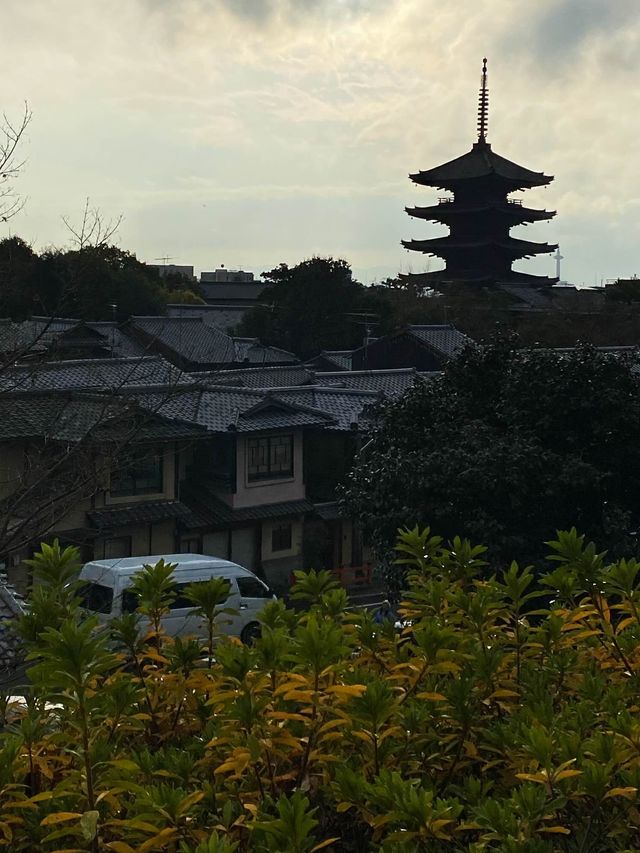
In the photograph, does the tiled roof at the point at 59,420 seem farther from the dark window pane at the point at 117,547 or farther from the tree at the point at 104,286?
the tree at the point at 104,286

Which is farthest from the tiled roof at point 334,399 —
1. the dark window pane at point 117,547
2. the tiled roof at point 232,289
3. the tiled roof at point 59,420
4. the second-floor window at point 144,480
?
the tiled roof at point 232,289

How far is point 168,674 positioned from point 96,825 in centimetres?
122

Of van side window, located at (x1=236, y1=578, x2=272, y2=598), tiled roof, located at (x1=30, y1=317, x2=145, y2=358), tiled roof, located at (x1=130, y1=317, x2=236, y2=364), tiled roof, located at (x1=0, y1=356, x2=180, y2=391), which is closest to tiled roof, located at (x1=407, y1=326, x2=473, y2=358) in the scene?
tiled roof, located at (x1=130, y1=317, x2=236, y2=364)

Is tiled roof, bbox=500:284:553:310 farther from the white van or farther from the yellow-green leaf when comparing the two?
the yellow-green leaf

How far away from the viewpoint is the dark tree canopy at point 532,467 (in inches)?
576

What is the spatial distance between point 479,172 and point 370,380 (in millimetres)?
37257

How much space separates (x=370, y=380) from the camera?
3553 centimetres

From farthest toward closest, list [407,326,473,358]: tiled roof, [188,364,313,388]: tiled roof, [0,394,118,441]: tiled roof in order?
[407,326,473,358]: tiled roof < [188,364,313,388]: tiled roof < [0,394,118,441]: tiled roof

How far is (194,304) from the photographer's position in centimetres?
6594

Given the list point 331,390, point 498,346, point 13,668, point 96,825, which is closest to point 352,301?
point 331,390

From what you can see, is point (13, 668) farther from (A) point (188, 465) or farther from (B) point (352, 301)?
(B) point (352, 301)

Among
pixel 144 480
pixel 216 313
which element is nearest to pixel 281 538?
pixel 144 480

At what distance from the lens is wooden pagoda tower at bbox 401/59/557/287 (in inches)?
2697

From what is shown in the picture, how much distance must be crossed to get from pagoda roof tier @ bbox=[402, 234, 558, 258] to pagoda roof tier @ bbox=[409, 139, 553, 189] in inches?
151
